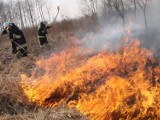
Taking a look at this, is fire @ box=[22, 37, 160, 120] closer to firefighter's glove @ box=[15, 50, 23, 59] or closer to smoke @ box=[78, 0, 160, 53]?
smoke @ box=[78, 0, 160, 53]

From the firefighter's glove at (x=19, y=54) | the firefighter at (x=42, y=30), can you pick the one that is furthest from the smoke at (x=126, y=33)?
the firefighter's glove at (x=19, y=54)

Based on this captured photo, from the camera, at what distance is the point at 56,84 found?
7.53 metres

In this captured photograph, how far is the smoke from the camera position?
1095cm

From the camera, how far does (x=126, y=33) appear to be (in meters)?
13.0

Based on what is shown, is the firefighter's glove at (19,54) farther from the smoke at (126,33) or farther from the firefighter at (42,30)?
the smoke at (126,33)

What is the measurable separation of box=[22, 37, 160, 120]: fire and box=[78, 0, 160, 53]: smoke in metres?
1.52

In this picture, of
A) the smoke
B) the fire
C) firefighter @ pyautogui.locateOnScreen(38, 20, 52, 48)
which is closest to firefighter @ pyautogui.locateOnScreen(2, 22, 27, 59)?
firefighter @ pyautogui.locateOnScreen(38, 20, 52, 48)

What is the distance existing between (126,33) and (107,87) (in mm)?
6484

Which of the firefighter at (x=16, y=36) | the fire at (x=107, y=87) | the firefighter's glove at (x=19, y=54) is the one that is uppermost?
the firefighter at (x=16, y=36)

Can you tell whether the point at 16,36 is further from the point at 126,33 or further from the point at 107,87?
the point at 107,87

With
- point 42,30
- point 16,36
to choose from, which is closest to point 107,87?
point 16,36

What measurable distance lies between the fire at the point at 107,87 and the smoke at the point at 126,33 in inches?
59.8

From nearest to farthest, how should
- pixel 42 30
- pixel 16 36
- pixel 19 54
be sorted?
1. pixel 16 36
2. pixel 19 54
3. pixel 42 30

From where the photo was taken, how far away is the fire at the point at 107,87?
5.88 m
